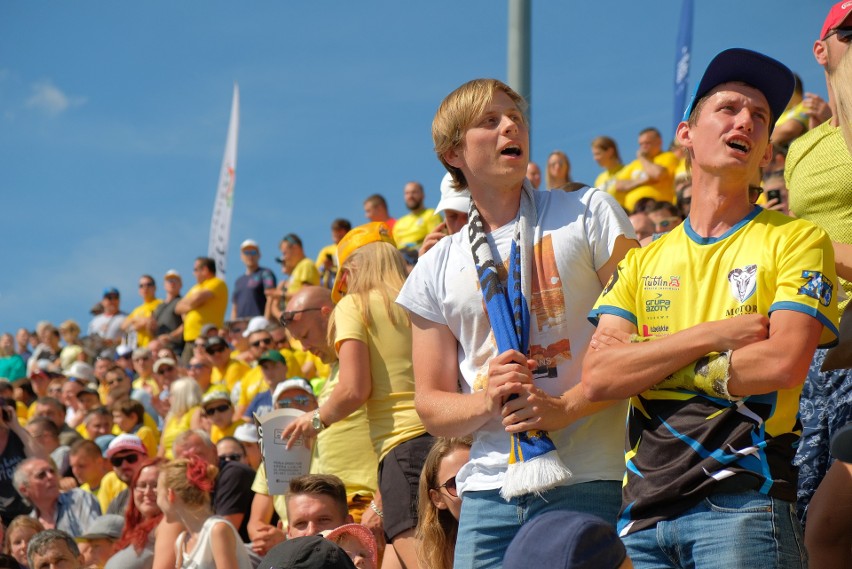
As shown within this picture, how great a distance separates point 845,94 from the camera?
10.7 feet

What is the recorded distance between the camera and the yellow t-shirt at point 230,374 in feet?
40.8

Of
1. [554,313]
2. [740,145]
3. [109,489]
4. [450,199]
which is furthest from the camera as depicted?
[109,489]

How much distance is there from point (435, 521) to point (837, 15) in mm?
2318

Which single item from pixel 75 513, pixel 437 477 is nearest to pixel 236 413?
pixel 75 513

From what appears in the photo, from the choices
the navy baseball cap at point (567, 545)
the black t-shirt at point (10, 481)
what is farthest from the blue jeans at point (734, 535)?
the black t-shirt at point (10, 481)

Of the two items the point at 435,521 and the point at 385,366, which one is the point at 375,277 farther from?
the point at 435,521

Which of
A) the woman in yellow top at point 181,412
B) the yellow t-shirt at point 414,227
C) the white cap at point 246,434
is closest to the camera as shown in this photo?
the white cap at point 246,434

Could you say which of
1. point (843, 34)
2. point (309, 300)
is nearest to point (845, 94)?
point (843, 34)

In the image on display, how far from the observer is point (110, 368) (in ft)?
47.9

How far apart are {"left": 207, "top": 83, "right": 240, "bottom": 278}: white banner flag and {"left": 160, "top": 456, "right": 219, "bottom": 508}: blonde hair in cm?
1219

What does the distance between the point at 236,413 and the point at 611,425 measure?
8.06 m

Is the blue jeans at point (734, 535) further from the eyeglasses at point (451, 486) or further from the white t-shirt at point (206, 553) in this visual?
the white t-shirt at point (206, 553)

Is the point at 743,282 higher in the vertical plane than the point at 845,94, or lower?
lower

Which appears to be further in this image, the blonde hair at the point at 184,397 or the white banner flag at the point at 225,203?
the white banner flag at the point at 225,203
